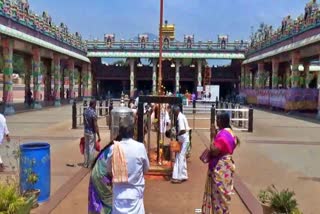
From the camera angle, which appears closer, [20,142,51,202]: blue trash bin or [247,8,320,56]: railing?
[20,142,51,202]: blue trash bin

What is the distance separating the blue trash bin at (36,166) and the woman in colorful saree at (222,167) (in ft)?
8.94

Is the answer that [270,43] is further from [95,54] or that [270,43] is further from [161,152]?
[161,152]

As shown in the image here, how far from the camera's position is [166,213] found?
21.4 feet

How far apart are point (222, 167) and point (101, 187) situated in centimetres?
160

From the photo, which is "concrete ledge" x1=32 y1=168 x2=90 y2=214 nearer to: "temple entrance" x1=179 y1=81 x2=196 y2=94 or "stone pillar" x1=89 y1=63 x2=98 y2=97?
"stone pillar" x1=89 y1=63 x2=98 y2=97

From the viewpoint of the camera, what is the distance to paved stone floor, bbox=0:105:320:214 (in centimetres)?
707

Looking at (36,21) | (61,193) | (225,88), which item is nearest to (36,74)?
(36,21)

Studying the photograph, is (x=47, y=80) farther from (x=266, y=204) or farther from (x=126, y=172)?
(x=126, y=172)

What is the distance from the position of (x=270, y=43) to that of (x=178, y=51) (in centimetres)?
1188

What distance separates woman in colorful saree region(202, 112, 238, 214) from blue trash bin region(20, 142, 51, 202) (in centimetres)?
272

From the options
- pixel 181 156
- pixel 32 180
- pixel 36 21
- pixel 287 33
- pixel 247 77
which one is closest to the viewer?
pixel 32 180

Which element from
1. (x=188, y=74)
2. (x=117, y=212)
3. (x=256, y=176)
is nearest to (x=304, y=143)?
(x=256, y=176)

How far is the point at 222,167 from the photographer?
5262 mm

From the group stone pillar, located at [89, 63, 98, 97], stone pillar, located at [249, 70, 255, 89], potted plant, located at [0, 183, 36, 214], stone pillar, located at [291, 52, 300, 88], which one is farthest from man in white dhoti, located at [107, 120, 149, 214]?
stone pillar, located at [249, 70, 255, 89]
